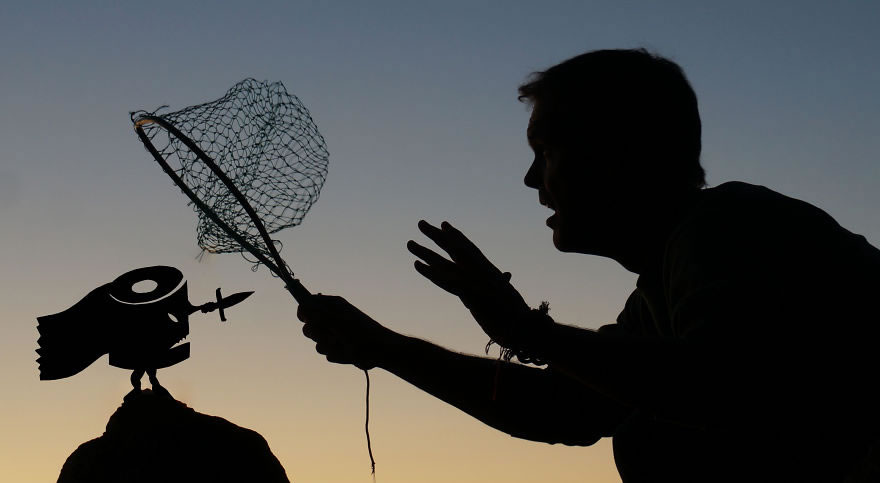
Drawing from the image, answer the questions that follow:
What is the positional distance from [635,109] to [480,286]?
108 cm

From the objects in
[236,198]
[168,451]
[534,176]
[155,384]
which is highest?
[236,198]

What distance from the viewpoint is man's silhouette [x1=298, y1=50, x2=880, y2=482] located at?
2979 mm

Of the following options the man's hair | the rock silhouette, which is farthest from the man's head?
the rock silhouette

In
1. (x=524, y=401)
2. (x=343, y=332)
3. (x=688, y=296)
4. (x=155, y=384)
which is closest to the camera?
(x=688, y=296)

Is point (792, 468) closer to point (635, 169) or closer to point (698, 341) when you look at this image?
point (698, 341)

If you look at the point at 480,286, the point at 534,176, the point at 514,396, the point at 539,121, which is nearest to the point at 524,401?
the point at 514,396

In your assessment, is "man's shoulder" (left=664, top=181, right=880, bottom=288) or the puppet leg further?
the puppet leg

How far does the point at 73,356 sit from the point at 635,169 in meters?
2.83

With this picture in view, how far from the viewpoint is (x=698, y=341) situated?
296 cm

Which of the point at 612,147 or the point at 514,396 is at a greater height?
the point at 612,147

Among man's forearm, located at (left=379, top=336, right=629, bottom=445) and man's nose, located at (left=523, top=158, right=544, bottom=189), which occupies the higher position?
man's nose, located at (left=523, top=158, right=544, bottom=189)

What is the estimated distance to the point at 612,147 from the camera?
3752 mm

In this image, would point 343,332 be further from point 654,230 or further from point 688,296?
point 688,296

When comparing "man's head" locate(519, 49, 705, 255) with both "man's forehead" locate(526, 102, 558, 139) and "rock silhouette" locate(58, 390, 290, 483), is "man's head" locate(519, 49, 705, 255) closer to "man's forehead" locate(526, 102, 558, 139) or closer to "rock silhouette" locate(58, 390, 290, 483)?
"man's forehead" locate(526, 102, 558, 139)
